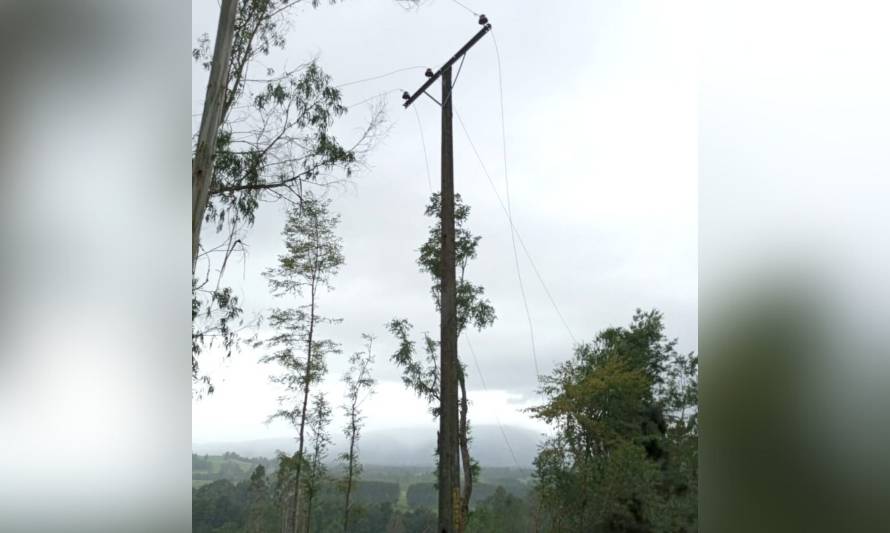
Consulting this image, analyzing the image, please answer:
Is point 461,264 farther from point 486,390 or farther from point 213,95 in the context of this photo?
point 213,95

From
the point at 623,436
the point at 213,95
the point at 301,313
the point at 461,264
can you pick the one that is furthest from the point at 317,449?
the point at 213,95

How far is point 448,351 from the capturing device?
4812 millimetres

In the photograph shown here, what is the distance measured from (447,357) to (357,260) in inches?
111

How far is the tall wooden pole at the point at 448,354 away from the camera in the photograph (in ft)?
15.3

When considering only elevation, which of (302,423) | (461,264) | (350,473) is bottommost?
(350,473)

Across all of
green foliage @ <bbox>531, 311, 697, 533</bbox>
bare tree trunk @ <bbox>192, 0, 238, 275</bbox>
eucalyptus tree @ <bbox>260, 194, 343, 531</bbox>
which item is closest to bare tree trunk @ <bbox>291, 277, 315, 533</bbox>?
eucalyptus tree @ <bbox>260, 194, 343, 531</bbox>

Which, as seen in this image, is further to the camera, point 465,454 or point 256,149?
point 465,454

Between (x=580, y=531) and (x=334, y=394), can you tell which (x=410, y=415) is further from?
(x=580, y=531)

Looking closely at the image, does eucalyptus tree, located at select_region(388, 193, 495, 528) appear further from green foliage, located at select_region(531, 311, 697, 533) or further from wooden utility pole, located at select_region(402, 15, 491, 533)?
wooden utility pole, located at select_region(402, 15, 491, 533)

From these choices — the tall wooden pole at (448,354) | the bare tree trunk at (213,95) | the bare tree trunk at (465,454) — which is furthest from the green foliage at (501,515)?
the bare tree trunk at (213,95)

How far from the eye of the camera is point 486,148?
25.4 feet

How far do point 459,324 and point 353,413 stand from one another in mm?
1434
